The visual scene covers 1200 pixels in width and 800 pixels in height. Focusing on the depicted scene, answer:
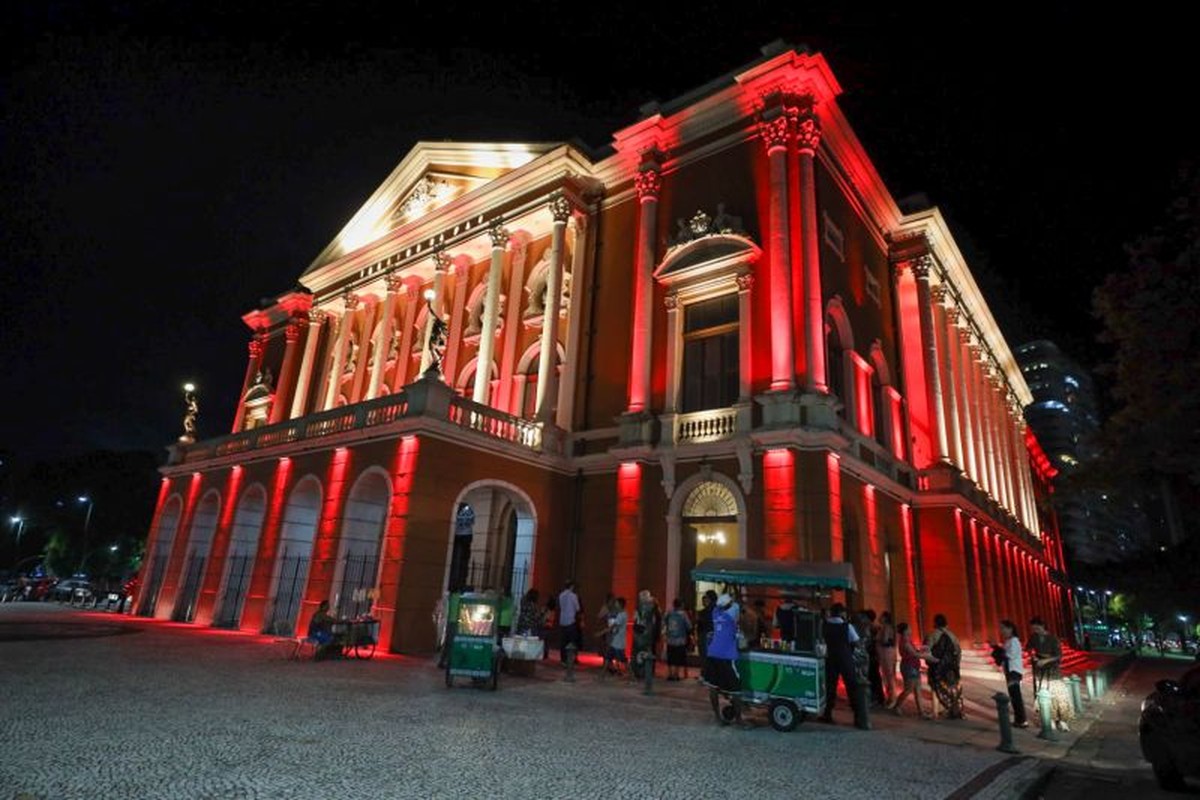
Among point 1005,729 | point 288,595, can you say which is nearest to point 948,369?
point 1005,729

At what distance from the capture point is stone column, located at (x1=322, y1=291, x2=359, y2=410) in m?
30.3

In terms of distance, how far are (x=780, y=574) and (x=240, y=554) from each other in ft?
64.5

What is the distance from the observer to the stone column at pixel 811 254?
17250 millimetres

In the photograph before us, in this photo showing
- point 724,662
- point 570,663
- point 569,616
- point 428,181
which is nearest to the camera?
point 724,662

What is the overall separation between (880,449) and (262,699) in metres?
18.2

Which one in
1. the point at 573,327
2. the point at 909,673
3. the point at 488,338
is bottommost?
the point at 909,673

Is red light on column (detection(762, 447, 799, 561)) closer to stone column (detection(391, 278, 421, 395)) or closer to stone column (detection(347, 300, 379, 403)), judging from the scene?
stone column (detection(391, 278, 421, 395))

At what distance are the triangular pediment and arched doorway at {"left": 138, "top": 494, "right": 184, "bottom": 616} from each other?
13665 millimetres

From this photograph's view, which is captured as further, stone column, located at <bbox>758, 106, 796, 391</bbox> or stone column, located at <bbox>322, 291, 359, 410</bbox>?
stone column, located at <bbox>322, 291, 359, 410</bbox>

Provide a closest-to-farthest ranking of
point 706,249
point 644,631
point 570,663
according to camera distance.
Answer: point 570,663 → point 644,631 → point 706,249

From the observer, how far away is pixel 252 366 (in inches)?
1465

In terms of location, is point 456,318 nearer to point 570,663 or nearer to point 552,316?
point 552,316

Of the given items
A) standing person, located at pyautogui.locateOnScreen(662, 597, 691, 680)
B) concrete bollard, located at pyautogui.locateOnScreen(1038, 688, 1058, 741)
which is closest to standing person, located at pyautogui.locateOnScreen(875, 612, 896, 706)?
concrete bollard, located at pyautogui.locateOnScreen(1038, 688, 1058, 741)

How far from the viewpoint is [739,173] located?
67.0 ft
